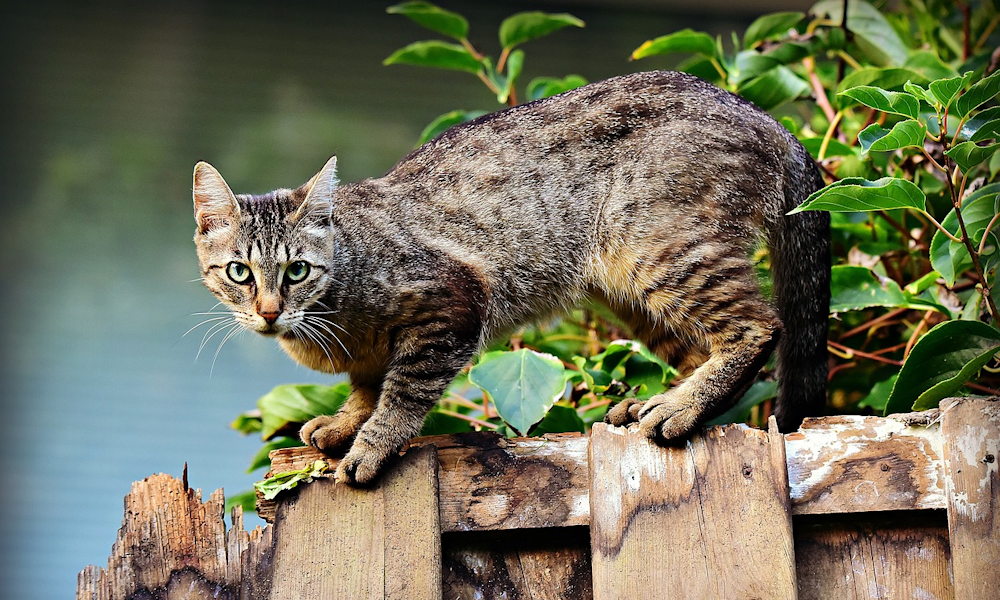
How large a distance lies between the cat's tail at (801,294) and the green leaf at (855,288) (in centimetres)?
12

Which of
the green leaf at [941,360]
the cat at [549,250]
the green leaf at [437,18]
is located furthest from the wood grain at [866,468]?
the green leaf at [437,18]

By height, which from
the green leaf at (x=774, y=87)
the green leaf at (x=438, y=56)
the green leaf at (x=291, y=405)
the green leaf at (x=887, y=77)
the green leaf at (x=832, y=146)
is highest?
the green leaf at (x=438, y=56)

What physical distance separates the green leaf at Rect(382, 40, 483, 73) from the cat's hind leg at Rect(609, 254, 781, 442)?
3.69 ft

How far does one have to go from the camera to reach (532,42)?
Result: 217 inches

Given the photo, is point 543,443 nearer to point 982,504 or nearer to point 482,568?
point 482,568

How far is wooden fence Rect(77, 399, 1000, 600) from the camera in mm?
1833

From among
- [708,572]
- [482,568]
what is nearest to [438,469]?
[482,568]

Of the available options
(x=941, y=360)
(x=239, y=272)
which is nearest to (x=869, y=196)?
(x=941, y=360)

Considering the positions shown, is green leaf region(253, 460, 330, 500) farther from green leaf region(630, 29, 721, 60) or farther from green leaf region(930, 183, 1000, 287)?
green leaf region(630, 29, 721, 60)

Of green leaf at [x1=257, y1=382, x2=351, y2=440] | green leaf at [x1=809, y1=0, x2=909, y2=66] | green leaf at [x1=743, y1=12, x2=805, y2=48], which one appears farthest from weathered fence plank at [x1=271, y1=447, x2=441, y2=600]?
green leaf at [x1=809, y1=0, x2=909, y2=66]

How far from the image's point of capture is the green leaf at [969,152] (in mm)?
1960

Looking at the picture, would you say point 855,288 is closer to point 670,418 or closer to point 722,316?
point 722,316

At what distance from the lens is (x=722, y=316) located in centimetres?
246

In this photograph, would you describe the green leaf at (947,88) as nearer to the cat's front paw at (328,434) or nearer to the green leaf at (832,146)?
the green leaf at (832,146)
